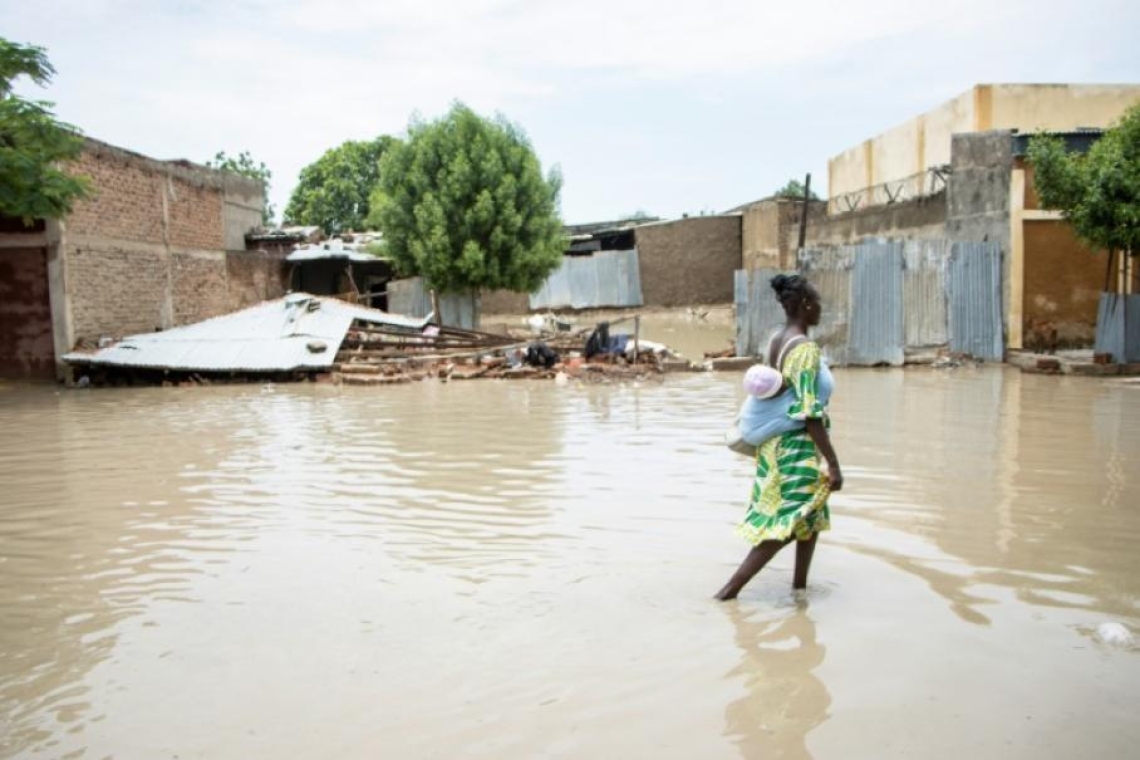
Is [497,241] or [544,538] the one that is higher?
[497,241]

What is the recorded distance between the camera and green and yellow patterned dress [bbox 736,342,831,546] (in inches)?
169

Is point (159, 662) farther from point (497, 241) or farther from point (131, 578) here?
point (497, 241)

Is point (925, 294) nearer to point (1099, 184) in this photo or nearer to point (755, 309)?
point (755, 309)

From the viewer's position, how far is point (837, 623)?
426cm

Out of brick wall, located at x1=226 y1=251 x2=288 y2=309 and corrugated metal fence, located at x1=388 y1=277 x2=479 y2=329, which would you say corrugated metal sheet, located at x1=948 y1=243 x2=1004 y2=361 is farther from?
brick wall, located at x1=226 y1=251 x2=288 y2=309

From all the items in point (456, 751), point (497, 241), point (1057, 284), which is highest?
point (497, 241)

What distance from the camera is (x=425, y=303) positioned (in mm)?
28812

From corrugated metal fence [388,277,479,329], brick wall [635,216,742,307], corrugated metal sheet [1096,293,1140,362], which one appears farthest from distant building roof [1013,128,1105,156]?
brick wall [635,216,742,307]

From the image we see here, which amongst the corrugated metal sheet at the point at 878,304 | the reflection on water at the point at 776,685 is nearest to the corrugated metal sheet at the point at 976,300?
the corrugated metal sheet at the point at 878,304

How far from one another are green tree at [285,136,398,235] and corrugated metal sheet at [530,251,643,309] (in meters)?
15.2

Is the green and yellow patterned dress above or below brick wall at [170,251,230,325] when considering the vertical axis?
below

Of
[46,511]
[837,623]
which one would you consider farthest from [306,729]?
[46,511]

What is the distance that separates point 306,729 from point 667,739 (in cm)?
127

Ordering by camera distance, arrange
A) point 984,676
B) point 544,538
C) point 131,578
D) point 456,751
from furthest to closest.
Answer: point 544,538
point 131,578
point 984,676
point 456,751
